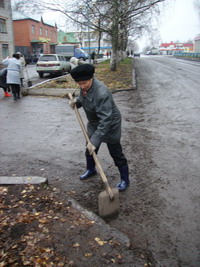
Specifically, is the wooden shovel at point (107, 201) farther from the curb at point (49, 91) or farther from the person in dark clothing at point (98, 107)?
the curb at point (49, 91)

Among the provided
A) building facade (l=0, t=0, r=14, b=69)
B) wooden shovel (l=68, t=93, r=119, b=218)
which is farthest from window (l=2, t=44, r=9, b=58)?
wooden shovel (l=68, t=93, r=119, b=218)

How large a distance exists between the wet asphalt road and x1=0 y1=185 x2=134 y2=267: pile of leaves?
0.32m

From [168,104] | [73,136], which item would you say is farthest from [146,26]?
[73,136]

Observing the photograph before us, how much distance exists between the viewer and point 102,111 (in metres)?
2.80

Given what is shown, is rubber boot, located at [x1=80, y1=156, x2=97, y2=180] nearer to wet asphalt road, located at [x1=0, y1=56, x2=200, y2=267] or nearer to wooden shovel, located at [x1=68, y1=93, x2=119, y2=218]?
wet asphalt road, located at [x1=0, y1=56, x2=200, y2=267]

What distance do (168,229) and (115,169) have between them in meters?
1.51

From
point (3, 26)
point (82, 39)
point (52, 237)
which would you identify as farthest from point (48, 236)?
point (3, 26)

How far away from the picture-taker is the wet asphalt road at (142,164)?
257cm

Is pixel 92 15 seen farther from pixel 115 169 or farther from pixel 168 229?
pixel 168 229

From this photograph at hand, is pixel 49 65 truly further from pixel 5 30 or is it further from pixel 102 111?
pixel 5 30

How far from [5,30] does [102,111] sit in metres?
34.1

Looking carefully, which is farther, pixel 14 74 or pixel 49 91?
pixel 49 91

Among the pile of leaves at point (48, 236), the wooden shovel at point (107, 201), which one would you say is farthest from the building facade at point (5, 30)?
the wooden shovel at point (107, 201)

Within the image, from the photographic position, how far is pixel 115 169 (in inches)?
158
